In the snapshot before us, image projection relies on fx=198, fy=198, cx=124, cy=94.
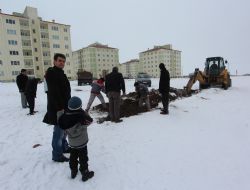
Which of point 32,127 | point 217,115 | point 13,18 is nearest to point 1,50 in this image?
point 13,18

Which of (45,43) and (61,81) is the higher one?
(45,43)

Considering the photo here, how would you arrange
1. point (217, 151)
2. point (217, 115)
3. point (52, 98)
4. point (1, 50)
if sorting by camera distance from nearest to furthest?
point (52, 98) → point (217, 151) → point (217, 115) → point (1, 50)

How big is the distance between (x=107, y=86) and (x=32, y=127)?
9.61 feet

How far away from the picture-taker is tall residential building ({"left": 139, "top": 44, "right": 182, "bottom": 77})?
347 ft

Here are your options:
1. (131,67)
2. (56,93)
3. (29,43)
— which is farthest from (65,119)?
(131,67)

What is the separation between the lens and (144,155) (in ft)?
14.9

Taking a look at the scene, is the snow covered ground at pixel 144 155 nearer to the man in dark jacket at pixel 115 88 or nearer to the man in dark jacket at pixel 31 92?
the man in dark jacket at pixel 115 88

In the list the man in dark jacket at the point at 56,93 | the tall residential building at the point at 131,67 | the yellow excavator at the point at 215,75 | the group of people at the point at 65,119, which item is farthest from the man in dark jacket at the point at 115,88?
the tall residential building at the point at 131,67

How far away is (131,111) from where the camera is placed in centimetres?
840

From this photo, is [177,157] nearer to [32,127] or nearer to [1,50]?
[32,127]

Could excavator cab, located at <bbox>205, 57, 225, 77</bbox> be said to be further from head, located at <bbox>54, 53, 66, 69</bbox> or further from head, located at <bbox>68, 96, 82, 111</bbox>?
head, located at <bbox>68, 96, 82, 111</bbox>

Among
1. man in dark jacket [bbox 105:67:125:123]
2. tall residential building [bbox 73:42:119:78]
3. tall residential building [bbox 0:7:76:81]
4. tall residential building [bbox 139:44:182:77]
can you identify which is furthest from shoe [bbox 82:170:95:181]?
tall residential building [bbox 139:44:182:77]

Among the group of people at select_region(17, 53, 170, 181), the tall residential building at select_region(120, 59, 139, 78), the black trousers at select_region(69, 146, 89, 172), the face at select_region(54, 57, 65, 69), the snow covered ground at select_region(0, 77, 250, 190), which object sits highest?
the tall residential building at select_region(120, 59, 139, 78)

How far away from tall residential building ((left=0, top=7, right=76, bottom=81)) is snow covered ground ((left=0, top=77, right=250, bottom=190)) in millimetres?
50792
